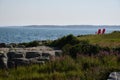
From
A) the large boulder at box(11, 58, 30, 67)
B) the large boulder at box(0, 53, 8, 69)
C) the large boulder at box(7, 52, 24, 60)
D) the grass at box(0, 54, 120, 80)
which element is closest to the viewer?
the grass at box(0, 54, 120, 80)

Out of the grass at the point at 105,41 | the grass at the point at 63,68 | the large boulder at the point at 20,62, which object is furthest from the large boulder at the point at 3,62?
the grass at the point at 105,41

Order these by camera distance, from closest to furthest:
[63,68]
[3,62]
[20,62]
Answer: [63,68], [20,62], [3,62]

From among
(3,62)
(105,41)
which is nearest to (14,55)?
(3,62)

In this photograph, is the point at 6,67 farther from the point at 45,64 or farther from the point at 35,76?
the point at 35,76

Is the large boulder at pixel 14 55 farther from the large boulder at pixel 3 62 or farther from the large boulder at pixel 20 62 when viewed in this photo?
the large boulder at pixel 20 62

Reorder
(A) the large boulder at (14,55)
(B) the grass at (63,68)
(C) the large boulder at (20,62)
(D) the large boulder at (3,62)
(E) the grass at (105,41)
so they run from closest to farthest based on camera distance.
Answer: (B) the grass at (63,68) → (C) the large boulder at (20,62) → (D) the large boulder at (3,62) → (A) the large boulder at (14,55) → (E) the grass at (105,41)

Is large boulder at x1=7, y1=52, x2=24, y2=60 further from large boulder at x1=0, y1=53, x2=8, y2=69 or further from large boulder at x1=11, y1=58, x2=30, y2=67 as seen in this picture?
large boulder at x1=11, y1=58, x2=30, y2=67

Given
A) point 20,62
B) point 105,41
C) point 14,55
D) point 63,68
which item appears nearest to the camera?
point 63,68

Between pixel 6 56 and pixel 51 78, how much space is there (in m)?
5.96

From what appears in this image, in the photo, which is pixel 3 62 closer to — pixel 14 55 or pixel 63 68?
pixel 14 55

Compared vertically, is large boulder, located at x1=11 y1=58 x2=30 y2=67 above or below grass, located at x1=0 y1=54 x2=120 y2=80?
below

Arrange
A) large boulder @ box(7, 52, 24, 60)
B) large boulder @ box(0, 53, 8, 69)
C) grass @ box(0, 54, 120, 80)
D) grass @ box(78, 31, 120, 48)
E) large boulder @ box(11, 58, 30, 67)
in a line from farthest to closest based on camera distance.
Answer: grass @ box(78, 31, 120, 48)
large boulder @ box(7, 52, 24, 60)
large boulder @ box(0, 53, 8, 69)
large boulder @ box(11, 58, 30, 67)
grass @ box(0, 54, 120, 80)

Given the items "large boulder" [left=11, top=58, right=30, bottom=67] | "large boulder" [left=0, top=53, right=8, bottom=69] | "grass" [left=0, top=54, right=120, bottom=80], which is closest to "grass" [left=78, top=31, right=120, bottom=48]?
"grass" [left=0, top=54, right=120, bottom=80]

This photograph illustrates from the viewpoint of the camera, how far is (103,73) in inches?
Result: 357
